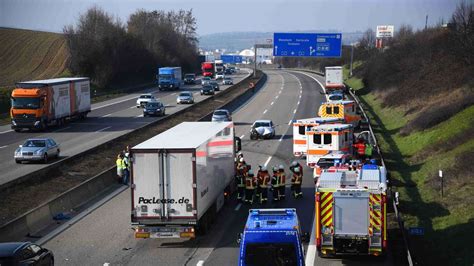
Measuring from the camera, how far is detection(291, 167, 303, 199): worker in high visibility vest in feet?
84.8

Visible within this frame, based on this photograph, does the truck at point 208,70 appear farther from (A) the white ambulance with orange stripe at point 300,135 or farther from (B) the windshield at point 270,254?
(B) the windshield at point 270,254

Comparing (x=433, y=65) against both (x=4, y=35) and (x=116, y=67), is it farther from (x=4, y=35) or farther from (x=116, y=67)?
(x=4, y=35)

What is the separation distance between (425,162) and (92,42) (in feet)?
→ 231

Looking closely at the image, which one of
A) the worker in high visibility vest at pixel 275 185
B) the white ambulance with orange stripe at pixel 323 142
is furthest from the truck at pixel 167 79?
the worker in high visibility vest at pixel 275 185

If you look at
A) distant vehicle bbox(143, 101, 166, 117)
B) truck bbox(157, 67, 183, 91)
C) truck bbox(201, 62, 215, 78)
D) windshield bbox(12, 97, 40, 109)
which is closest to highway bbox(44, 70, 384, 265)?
windshield bbox(12, 97, 40, 109)

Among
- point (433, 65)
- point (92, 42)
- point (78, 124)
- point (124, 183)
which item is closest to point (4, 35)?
point (92, 42)

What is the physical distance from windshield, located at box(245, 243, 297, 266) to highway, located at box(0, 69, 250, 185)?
1924 cm

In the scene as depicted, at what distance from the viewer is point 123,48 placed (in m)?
109

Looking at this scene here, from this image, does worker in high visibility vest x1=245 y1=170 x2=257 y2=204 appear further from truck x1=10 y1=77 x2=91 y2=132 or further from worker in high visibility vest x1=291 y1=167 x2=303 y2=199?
truck x1=10 y1=77 x2=91 y2=132

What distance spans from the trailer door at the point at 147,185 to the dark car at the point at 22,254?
3569 millimetres

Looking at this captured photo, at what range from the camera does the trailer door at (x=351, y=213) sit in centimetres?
1738

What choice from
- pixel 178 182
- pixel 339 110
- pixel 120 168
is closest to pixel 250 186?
pixel 178 182

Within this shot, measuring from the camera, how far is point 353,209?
17.5 metres

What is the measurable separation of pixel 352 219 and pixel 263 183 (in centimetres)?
761
